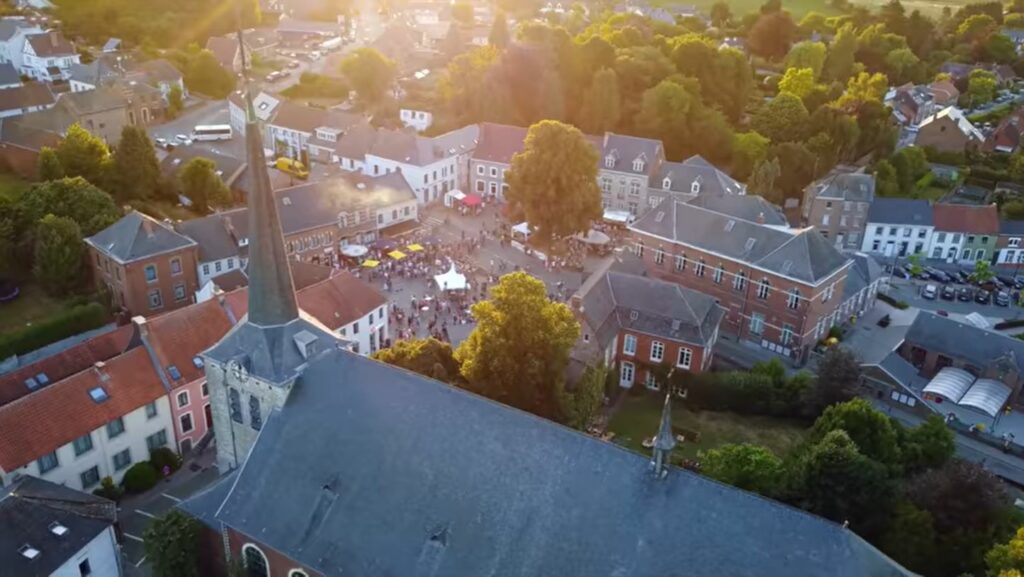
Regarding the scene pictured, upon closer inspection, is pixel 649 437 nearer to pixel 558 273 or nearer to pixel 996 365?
pixel 558 273

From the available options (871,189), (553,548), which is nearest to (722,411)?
(553,548)

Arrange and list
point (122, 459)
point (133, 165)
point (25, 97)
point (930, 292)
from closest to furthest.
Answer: point (122, 459), point (133, 165), point (930, 292), point (25, 97)

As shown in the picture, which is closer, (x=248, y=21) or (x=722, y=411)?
(x=722, y=411)

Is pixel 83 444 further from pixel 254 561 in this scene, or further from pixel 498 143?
pixel 498 143

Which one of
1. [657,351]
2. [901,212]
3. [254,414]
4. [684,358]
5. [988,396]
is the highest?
[254,414]

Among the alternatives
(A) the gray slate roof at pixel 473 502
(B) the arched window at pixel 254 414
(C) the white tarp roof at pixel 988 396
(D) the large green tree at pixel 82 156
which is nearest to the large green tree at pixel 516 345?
(A) the gray slate roof at pixel 473 502

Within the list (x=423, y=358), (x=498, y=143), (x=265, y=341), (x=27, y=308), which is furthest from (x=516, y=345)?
(x=498, y=143)

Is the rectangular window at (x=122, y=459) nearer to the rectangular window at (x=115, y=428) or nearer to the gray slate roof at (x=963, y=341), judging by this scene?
the rectangular window at (x=115, y=428)
